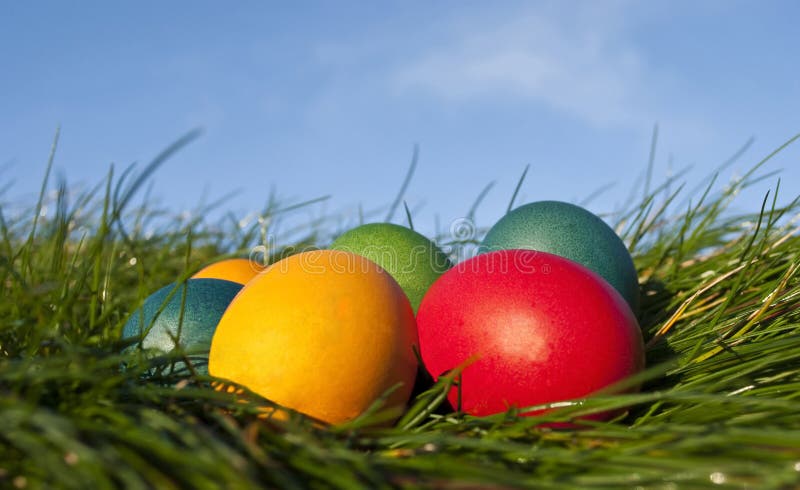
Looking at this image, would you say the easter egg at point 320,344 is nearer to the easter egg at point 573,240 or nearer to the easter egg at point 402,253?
the easter egg at point 402,253

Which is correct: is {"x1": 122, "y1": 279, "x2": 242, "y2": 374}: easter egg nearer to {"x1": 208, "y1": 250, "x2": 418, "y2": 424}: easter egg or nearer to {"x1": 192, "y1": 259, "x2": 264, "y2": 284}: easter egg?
{"x1": 208, "y1": 250, "x2": 418, "y2": 424}: easter egg

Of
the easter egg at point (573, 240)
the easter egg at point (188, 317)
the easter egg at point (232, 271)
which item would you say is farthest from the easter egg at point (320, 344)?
the easter egg at point (232, 271)

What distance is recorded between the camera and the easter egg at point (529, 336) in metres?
2.17

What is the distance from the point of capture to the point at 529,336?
2186 millimetres

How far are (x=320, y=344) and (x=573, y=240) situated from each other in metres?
1.49

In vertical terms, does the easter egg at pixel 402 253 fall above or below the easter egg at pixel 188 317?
above

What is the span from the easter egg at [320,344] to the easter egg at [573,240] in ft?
3.42

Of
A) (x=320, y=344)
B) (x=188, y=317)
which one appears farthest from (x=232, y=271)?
(x=320, y=344)

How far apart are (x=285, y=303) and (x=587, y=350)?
1.00m

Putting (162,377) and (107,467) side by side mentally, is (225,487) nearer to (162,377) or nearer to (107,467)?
(107,467)

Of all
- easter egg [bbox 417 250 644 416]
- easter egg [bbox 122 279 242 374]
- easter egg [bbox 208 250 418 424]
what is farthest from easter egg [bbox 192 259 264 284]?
easter egg [bbox 417 250 644 416]

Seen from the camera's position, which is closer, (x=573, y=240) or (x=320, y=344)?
(x=320, y=344)

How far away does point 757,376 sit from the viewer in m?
2.43

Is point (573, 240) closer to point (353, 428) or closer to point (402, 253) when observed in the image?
point (402, 253)
